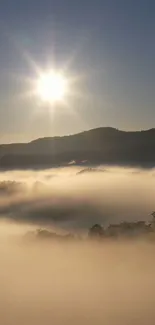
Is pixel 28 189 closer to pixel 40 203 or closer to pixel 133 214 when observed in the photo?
pixel 40 203

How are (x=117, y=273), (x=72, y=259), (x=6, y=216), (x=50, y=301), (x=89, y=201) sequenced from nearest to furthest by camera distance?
(x=50, y=301) < (x=117, y=273) < (x=72, y=259) < (x=6, y=216) < (x=89, y=201)

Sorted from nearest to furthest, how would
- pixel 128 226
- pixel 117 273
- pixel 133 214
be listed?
pixel 117 273 → pixel 128 226 → pixel 133 214

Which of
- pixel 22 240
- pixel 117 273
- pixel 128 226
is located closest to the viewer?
pixel 117 273

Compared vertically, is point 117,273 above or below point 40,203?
below

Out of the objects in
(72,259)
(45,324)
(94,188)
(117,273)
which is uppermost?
(94,188)

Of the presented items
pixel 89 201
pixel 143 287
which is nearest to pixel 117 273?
pixel 143 287

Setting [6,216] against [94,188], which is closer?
[6,216]

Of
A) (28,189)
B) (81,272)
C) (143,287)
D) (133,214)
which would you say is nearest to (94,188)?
(28,189)

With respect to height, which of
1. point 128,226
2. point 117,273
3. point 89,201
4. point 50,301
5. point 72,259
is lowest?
point 50,301

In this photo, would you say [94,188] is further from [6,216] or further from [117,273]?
[117,273]
